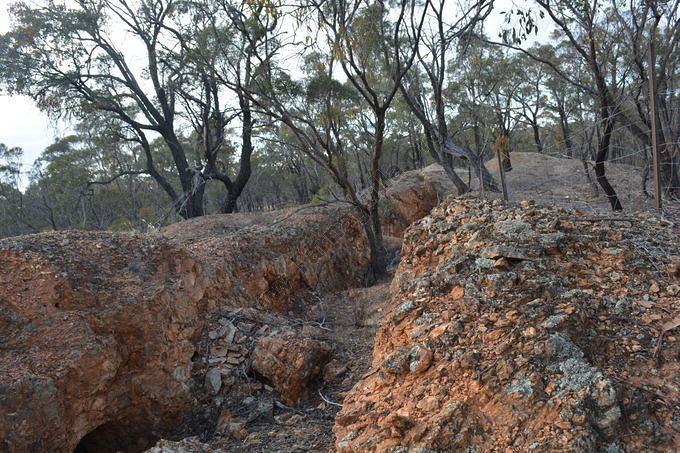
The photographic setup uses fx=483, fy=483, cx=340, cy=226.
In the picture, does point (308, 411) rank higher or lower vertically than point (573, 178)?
lower

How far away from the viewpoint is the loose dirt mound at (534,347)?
7.97ft

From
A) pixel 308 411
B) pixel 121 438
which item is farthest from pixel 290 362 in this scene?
pixel 121 438

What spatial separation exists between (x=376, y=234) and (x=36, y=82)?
937cm

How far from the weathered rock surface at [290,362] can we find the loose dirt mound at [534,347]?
136 cm

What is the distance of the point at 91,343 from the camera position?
4.74 m

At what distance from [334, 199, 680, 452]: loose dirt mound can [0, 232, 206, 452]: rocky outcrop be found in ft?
8.79

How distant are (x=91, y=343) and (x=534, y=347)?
13.4 feet

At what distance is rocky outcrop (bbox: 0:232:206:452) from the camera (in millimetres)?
4266

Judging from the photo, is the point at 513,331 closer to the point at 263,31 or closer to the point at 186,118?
the point at 263,31

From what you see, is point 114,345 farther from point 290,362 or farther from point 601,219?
point 601,219

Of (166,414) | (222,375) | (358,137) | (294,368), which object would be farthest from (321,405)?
(358,137)

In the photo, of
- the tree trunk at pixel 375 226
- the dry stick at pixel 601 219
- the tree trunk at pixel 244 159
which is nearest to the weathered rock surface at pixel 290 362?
the dry stick at pixel 601 219

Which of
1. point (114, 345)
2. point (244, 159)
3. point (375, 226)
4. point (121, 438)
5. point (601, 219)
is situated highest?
point (244, 159)

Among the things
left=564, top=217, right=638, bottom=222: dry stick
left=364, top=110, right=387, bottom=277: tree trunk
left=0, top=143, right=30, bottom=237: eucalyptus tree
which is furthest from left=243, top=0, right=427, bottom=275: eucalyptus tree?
left=0, top=143, right=30, bottom=237: eucalyptus tree
